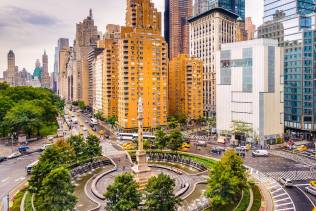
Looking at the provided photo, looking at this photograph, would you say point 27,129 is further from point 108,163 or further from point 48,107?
point 108,163

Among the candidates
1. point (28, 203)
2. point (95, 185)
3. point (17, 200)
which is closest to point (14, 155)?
point (95, 185)

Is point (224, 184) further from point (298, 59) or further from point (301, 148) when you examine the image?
point (298, 59)

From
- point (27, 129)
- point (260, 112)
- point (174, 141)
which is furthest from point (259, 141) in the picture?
point (27, 129)

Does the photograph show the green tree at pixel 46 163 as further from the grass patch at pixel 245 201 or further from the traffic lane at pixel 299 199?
the traffic lane at pixel 299 199

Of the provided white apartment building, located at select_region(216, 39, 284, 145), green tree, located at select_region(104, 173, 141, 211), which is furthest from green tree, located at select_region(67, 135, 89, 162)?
white apartment building, located at select_region(216, 39, 284, 145)

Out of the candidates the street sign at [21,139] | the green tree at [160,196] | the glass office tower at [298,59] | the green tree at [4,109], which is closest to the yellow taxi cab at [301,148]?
the glass office tower at [298,59]

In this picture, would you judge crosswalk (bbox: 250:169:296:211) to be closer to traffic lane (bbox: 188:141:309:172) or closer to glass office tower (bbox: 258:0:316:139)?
traffic lane (bbox: 188:141:309:172)
